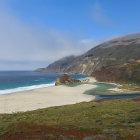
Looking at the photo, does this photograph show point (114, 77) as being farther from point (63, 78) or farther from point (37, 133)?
point (37, 133)

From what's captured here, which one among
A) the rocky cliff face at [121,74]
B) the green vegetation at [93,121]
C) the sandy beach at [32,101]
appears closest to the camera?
the green vegetation at [93,121]

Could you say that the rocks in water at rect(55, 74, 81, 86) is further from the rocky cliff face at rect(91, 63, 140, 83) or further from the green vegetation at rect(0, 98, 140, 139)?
the green vegetation at rect(0, 98, 140, 139)

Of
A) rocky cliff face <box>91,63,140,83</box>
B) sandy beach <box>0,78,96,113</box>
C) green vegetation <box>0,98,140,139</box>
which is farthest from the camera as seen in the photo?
rocky cliff face <box>91,63,140,83</box>

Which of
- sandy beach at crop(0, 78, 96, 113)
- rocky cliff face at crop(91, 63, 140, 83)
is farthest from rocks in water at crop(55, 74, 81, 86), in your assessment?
sandy beach at crop(0, 78, 96, 113)

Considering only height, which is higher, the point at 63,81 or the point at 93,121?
the point at 93,121

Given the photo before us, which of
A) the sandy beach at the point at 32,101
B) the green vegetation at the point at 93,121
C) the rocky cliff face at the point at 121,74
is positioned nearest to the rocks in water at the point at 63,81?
the rocky cliff face at the point at 121,74

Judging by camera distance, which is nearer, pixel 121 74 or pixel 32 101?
pixel 32 101

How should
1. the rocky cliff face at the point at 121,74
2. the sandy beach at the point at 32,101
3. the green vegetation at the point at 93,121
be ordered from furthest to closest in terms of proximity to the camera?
the rocky cliff face at the point at 121,74 < the sandy beach at the point at 32,101 < the green vegetation at the point at 93,121

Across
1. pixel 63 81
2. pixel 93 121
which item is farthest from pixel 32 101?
pixel 63 81

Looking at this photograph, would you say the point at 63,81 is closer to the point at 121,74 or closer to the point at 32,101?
the point at 121,74

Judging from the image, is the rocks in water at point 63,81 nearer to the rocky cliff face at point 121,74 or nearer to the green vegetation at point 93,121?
the rocky cliff face at point 121,74

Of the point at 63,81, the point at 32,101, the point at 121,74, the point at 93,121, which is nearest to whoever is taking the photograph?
the point at 93,121
